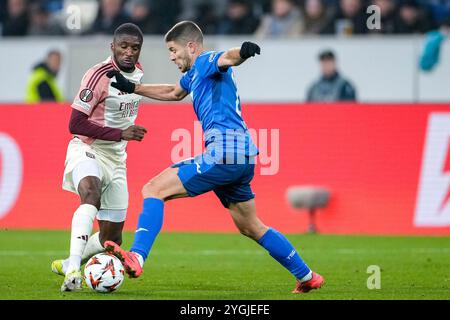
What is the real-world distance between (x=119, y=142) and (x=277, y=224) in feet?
18.5

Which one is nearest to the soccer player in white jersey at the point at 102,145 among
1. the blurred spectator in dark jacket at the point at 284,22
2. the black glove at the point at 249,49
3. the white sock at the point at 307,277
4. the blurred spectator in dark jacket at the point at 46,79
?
the black glove at the point at 249,49

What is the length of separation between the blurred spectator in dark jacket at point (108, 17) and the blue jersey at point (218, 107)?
11424 millimetres

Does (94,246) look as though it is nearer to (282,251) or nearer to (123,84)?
(123,84)

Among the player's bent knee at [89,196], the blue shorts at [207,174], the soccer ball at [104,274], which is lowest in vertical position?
the soccer ball at [104,274]

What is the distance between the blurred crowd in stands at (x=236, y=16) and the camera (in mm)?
18641

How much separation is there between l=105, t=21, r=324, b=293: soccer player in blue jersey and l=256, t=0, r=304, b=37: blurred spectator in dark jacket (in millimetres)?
10475

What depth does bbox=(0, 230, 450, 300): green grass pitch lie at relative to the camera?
28.2 ft

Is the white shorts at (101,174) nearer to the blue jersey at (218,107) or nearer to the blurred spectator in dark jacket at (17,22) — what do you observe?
the blue jersey at (218,107)

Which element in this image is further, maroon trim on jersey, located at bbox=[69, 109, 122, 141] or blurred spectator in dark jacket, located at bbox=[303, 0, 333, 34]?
blurred spectator in dark jacket, located at bbox=[303, 0, 333, 34]

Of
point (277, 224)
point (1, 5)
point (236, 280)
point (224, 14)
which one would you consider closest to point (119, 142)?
point (236, 280)

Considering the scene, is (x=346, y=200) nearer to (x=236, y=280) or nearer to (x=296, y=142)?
(x=296, y=142)

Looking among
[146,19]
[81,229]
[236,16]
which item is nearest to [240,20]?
[236,16]

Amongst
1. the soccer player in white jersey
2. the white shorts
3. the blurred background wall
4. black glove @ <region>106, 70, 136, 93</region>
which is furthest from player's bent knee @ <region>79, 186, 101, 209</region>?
the blurred background wall

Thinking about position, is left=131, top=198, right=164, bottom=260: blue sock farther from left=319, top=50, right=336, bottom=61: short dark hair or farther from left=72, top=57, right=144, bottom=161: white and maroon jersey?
left=319, top=50, right=336, bottom=61: short dark hair
